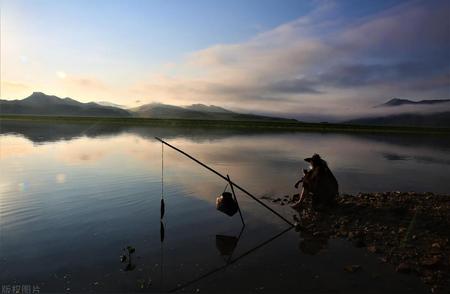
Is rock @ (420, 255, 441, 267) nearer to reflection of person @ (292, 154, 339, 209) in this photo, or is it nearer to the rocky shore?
the rocky shore

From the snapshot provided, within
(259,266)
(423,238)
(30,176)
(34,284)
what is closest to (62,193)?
(30,176)

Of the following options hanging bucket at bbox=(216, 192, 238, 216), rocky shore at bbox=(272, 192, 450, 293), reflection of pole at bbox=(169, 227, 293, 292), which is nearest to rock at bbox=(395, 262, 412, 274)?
rocky shore at bbox=(272, 192, 450, 293)

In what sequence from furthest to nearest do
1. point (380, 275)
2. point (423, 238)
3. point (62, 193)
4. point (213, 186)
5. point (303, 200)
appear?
point (213, 186)
point (62, 193)
point (303, 200)
point (423, 238)
point (380, 275)

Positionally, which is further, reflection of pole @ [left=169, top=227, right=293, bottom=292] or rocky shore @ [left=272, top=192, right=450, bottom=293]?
rocky shore @ [left=272, top=192, right=450, bottom=293]

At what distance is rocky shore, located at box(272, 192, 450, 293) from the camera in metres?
9.08

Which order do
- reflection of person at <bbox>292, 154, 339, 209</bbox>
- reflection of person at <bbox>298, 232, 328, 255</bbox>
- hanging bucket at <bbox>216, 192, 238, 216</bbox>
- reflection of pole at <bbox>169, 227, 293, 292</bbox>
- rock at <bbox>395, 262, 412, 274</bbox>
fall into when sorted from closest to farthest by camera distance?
1. reflection of pole at <bbox>169, 227, 293, 292</bbox>
2. rock at <bbox>395, 262, 412, 274</bbox>
3. reflection of person at <bbox>298, 232, 328, 255</bbox>
4. hanging bucket at <bbox>216, 192, 238, 216</bbox>
5. reflection of person at <bbox>292, 154, 339, 209</bbox>

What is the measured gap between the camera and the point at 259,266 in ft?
30.8

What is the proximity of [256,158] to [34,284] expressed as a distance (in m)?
25.9

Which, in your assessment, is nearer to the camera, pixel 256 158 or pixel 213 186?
pixel 213 186

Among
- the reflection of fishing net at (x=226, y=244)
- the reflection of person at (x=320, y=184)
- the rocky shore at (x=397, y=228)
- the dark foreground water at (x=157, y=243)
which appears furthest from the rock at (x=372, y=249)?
the reflection of fishing net at (x=226, y=244)

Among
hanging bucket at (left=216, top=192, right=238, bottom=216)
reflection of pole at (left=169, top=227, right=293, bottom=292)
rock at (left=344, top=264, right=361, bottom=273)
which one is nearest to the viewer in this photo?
reflection of pole at (left=169, top=227, right=293, bottom=292)

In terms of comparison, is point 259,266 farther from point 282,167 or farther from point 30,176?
point 282,167

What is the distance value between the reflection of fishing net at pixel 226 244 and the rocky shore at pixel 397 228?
262 cm

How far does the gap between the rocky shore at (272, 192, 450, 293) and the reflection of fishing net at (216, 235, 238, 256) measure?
2620 mm
